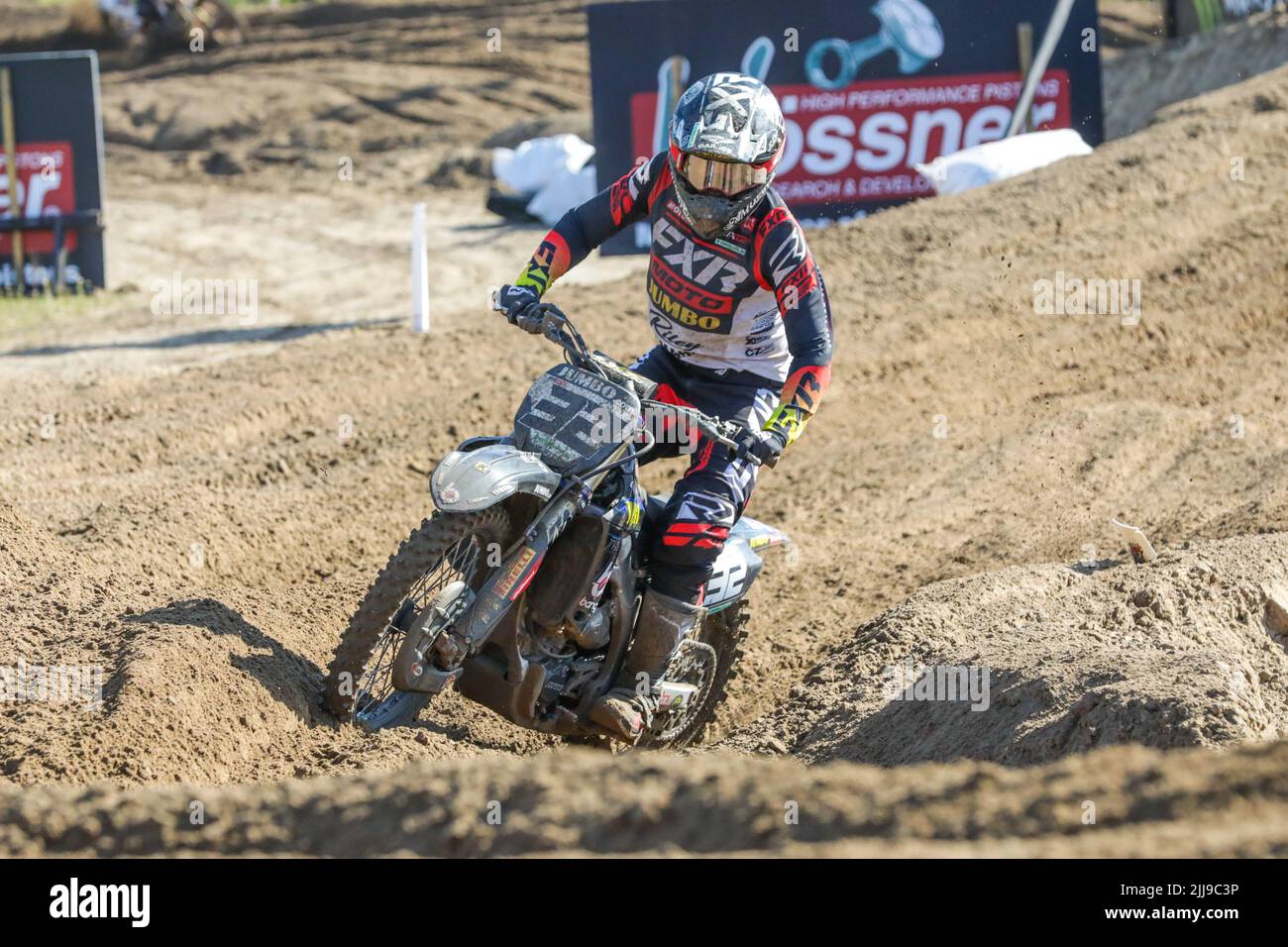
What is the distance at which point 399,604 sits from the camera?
15.4 ft

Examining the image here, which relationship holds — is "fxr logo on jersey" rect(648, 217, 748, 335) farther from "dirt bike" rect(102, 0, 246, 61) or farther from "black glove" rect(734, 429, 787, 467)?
"dirt bike" rect(102, 0, 246, 61)

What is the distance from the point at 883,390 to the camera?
32.8ft

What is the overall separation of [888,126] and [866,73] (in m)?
0.59

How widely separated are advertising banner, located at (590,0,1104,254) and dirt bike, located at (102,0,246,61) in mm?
13094

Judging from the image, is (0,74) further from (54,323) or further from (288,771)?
Answer: (288,771)

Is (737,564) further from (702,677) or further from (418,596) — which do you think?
(418,596)

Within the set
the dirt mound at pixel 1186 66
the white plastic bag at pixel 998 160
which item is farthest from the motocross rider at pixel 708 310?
the dirt mound at pixel 1186 66

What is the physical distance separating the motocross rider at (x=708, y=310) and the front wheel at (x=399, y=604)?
79 cm

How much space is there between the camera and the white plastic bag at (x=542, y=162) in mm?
17422

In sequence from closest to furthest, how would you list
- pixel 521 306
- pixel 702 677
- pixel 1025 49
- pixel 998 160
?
pixel 521 306 < pixel 702 677 < pixel 998 160 < pixel 1025 49

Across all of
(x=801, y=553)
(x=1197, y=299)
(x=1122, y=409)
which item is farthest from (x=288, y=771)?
(x=1197, y=299)

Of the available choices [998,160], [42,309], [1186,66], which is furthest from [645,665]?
[1186,66]

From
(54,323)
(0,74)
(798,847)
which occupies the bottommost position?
(54,323)
